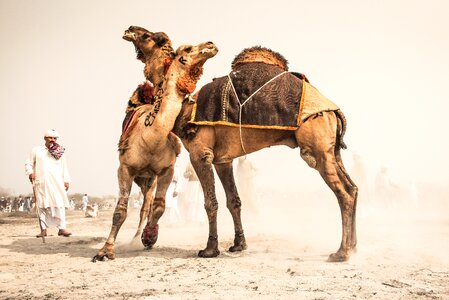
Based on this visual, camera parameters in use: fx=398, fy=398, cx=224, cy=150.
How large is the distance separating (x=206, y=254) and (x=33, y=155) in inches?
211

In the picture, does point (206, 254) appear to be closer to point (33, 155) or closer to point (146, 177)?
point (146, 177)

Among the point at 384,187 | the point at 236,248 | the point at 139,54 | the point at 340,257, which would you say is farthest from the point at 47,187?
the point at 384,187

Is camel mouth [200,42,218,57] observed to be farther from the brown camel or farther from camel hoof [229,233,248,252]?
camel hoof [229,233,248,252]

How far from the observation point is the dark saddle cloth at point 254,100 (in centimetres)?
489

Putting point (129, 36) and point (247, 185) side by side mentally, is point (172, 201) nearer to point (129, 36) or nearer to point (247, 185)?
point (247, 185)

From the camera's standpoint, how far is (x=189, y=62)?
559 centimetres

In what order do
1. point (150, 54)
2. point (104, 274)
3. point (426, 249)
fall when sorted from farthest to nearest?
point (150, 54) < point (426, 249) < point (104, 274)

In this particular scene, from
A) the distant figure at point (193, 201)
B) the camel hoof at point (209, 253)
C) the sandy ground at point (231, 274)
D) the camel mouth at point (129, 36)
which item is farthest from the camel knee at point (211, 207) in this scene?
the distant figure at point (193, 201)

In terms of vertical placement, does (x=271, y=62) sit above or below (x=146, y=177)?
Result: above

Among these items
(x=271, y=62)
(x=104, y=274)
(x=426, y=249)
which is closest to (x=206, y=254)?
(x=104, y=274)

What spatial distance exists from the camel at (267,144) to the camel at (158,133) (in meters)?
0.22

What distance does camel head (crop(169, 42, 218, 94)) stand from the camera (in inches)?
219

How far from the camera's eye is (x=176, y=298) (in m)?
3.01

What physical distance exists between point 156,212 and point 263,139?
199 centimetres
